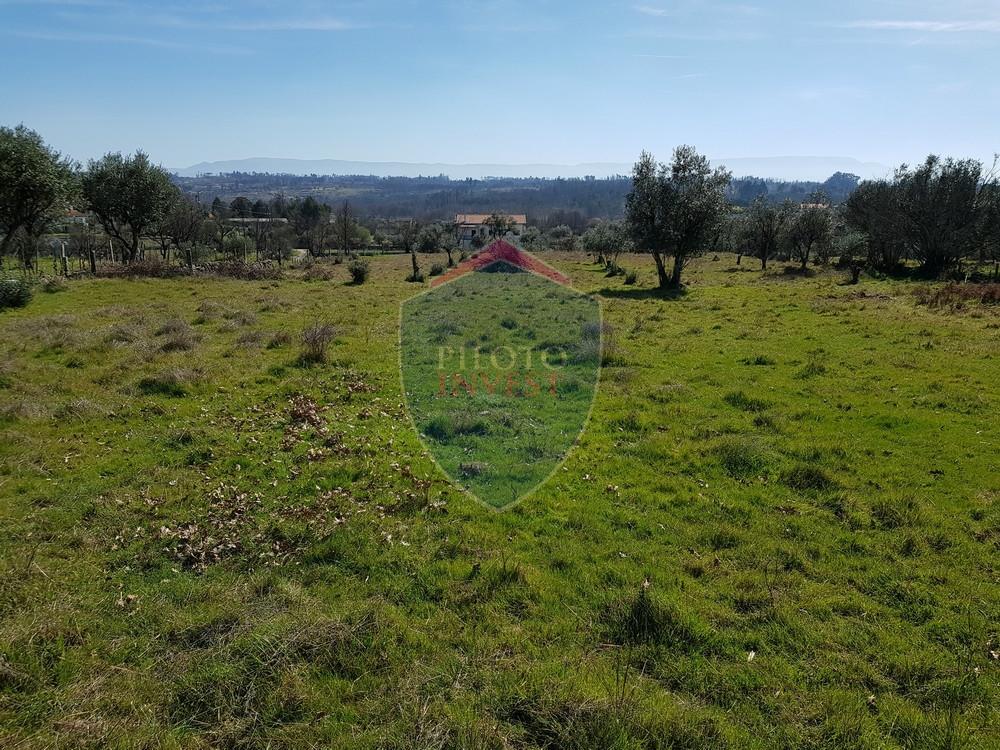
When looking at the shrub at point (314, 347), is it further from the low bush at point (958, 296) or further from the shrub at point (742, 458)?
the low bush at point (958, 296)

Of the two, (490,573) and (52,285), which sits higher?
(52,285)

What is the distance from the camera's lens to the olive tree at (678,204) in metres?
34.2

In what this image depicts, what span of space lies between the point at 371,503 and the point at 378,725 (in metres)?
3.87

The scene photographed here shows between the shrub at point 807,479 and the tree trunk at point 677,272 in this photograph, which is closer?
the shrub at point 807,479

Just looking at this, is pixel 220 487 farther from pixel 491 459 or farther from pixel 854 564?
pixel 854 564

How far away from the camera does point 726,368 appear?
16.0 metres

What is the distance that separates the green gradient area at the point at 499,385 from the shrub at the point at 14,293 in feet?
56.2

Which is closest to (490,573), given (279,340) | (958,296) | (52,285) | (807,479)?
(807,479)

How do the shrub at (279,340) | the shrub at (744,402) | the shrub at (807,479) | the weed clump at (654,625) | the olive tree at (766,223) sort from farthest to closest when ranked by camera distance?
the olive tree at (766,223)
the shrub at (279,340)
the shrub at (744,402)
the shrub at (807,479)
the weed clump at (654,625)

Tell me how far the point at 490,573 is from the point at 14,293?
2847 centimetres

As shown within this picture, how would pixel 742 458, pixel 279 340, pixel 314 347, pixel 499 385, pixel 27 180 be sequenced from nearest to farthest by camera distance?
pixel 742 458
pixel 499 385
pixel 314 347
pixel 279 340
pixel 27 180

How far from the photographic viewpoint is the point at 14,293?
2416 centimetres

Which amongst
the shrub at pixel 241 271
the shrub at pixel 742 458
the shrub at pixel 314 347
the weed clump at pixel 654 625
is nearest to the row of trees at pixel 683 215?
the shrub at pixel 241 271

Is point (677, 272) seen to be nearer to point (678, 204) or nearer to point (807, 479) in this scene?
point (678, 204)
